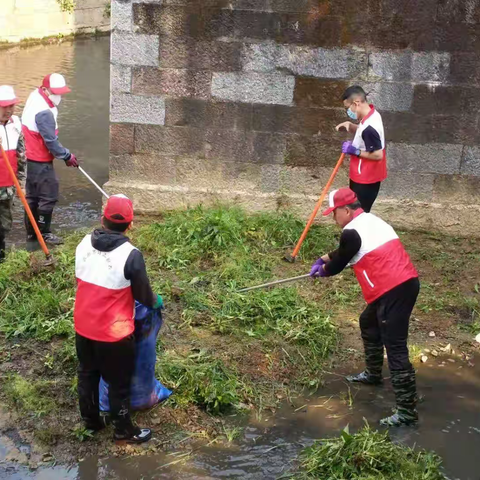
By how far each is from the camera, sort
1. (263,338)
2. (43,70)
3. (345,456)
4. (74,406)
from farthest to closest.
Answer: (43,70) < (263,338) < (74,406) < (345,456)

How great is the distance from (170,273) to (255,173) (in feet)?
5.93

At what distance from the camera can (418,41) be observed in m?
7.92

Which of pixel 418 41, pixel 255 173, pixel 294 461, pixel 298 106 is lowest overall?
pixel 294 461

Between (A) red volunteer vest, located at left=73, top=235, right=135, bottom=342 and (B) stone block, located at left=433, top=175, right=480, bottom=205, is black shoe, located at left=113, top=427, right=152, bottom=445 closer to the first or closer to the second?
(A) red volunteer vest, located at left=73, top=235, right=135, bottom=342

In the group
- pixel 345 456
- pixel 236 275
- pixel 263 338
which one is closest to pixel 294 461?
pixel 345 456

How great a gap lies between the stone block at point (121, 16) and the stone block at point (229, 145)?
138 centimetres

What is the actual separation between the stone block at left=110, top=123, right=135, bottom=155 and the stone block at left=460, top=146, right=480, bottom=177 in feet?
11.6

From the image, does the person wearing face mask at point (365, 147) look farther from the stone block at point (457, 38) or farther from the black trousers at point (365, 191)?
the stone block at point (457, 38)

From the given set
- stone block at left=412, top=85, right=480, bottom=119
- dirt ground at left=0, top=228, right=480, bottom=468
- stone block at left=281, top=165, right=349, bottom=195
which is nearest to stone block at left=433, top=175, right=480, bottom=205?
dirt ground at left=0, top=228, right=480, bottom=468

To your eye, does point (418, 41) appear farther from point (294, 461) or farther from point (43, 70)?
point (43, 70)

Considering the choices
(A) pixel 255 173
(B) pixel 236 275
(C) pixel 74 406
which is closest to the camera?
(C) pixel 74 406

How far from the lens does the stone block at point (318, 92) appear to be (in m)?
8.10

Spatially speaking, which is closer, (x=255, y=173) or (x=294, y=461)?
(x=294, y=461)

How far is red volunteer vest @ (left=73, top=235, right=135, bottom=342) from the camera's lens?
185 inches
